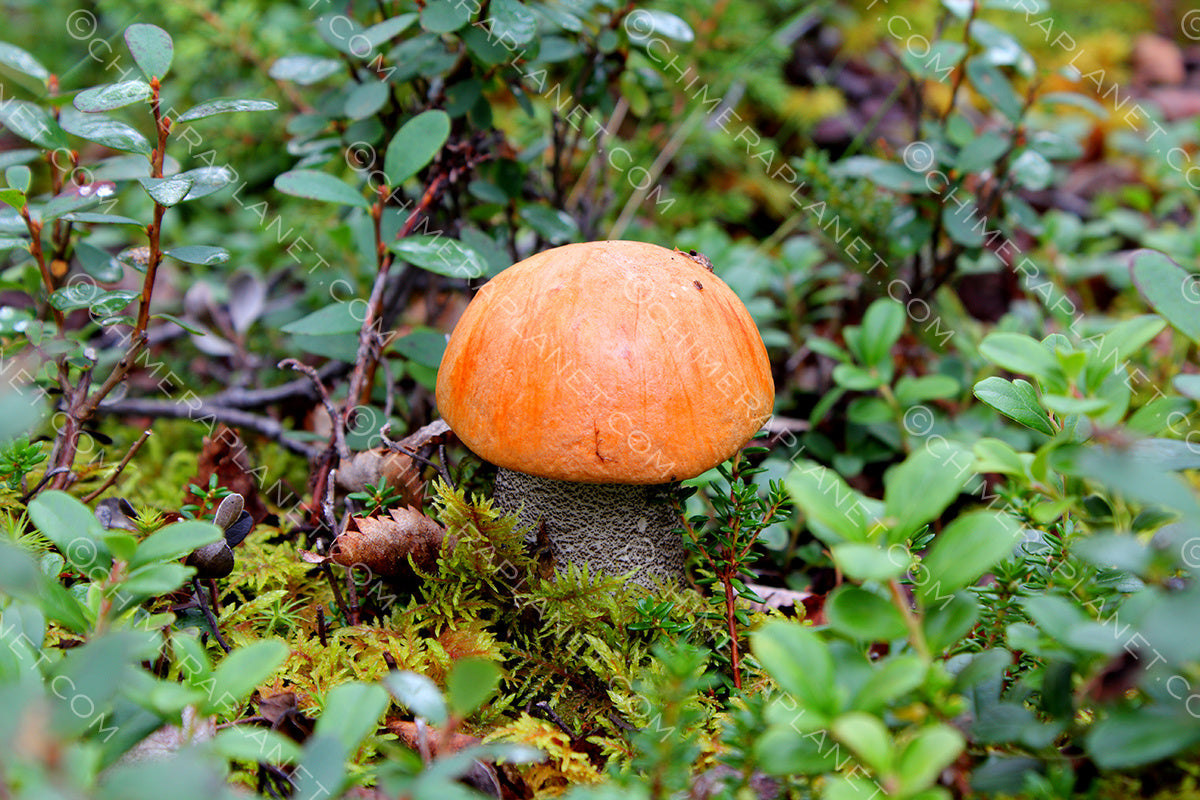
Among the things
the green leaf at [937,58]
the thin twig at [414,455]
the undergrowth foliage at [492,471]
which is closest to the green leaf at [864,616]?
the undergrowth foliage at [492,471]

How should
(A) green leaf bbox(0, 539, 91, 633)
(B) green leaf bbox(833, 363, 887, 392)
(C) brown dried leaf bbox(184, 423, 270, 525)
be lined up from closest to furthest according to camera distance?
(A) green leaf bbox(0, 539, 91, 633) < (C) brown dried leaf bbox(184, 423, 270, 525) < (B) green leaf bbox(833, 363, 887, 392)

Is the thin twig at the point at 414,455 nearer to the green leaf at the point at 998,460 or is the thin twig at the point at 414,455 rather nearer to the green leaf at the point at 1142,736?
the green leaf at the point at 998,460

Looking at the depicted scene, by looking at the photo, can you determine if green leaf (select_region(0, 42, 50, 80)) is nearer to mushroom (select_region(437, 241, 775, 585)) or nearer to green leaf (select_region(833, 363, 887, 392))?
mushroom (select_region(437, 241, 775, 585))

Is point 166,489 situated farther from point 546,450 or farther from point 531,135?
point 531,135

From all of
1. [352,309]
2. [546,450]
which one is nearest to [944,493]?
[546,450]

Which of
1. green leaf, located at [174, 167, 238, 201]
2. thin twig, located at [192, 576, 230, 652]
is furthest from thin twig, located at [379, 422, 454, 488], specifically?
green leaf, located at [174, 167, 238, 201]

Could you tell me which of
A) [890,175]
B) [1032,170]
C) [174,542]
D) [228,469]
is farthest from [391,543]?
[1032,170]
